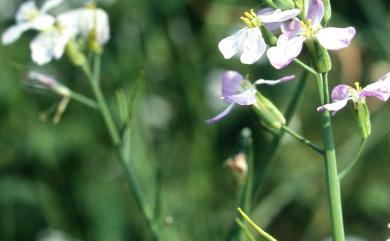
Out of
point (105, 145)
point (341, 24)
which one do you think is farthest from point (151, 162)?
point (341, 24)

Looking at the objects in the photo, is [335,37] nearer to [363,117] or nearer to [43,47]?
[363,117]

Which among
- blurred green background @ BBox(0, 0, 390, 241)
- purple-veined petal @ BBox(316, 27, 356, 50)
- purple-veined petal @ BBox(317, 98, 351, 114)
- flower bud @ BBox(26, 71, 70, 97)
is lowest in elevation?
blurred green background @ BBox(0, 0, 390, 241)

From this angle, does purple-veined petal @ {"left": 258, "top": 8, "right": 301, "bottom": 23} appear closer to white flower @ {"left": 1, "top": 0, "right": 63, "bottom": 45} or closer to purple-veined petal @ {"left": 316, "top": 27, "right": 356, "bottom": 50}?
purple-veined petal @ {"left": 316, "top": 27, "right": 356, "bottom": 50}

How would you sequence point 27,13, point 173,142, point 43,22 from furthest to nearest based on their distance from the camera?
point 173,142 < point 27,13 < point 43,22

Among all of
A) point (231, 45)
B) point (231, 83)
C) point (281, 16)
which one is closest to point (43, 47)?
point (231, 83)

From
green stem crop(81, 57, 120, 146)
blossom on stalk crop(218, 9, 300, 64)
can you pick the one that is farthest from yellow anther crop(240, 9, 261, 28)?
green stem crop(81, 57, 120, 146)

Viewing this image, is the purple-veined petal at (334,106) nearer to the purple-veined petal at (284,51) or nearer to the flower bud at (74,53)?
the purple-veined petal at (284,51)
